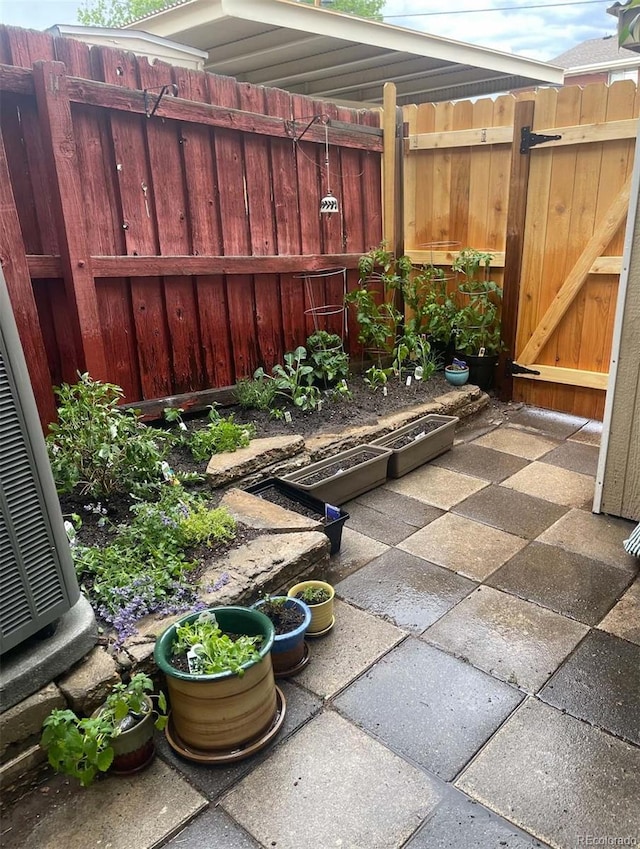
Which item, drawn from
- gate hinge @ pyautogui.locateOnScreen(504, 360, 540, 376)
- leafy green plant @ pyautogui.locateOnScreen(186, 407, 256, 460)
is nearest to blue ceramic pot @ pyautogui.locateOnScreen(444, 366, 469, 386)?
gate hinge @ pyautogui.locateOnScreen(504, 360, 540, 376)

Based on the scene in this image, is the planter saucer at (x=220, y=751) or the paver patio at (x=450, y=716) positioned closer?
the paver patio at (x=450, y=716)

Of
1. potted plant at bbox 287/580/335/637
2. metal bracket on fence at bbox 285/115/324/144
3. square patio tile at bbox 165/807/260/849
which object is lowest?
square patio tile at bbox 165/807/260/849

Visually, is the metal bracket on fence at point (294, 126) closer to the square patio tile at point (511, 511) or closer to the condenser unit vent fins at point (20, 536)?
the square patio tile at point (511, 511)

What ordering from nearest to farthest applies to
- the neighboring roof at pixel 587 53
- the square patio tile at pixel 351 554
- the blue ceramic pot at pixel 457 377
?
1. the square patio tile at pixel 351 554
2. the blue ceramic pot at pixel 457 377
3. the neighboring roof at pixel 587 53

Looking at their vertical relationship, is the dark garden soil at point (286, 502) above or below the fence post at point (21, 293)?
below

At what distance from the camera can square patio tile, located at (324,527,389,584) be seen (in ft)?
8.39

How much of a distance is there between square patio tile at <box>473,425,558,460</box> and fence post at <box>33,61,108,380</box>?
2636 millimetres

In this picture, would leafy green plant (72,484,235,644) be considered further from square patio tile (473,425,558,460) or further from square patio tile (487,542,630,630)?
square patio tile (473,425,558,460)

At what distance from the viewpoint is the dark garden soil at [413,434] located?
3559mm

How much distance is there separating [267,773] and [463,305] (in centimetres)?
401

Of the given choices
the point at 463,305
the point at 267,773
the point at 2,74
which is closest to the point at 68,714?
the point at 267,773

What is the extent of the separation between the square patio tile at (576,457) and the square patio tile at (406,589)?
5.03 ft

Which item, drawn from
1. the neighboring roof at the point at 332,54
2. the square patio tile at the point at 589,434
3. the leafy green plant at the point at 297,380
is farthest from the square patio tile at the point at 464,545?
the neighboring roof at the point at 332,54

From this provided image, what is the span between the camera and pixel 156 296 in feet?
10.8
